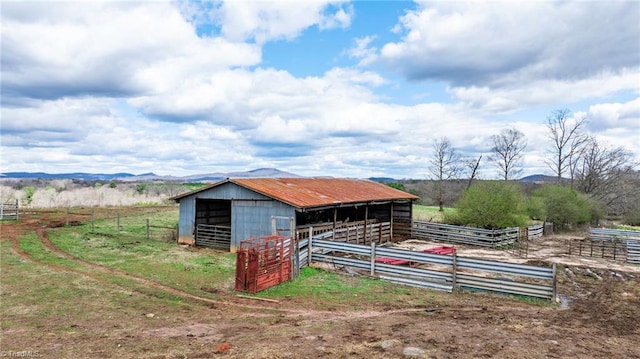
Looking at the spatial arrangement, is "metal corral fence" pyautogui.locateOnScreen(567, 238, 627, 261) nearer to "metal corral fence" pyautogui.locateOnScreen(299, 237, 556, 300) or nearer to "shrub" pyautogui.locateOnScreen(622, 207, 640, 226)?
"metal corral fence" pyautogui.locateOnScreen(299, 237, 556, 300)

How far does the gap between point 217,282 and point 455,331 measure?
24.6ft

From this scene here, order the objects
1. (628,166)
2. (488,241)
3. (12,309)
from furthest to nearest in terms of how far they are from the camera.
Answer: (628,166) → (488,241) → (12,309)

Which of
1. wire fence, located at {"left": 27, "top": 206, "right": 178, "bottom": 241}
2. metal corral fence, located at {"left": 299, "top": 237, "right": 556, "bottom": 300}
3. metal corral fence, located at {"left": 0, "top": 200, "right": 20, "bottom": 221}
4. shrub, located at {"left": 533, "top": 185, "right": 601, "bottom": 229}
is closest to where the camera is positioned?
metal corral fence, located at {"left": 299, "top": 237, "right": 556, "bottom": 300}

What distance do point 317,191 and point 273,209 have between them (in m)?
3.79

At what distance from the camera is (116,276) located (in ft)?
43.5

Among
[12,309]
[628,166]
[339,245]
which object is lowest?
[12,309]

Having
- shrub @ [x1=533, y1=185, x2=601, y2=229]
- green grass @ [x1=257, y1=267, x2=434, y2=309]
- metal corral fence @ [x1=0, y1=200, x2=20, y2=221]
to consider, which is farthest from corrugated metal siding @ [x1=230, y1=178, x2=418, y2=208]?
metal corral fence @ [x1=0, y1=200, x2=20, y2=221]

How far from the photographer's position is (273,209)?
17.9m

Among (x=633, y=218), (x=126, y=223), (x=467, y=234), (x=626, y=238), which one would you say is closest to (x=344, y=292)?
(x=467, y=234)

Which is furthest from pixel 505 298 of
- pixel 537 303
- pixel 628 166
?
Answer: pixel 628 166

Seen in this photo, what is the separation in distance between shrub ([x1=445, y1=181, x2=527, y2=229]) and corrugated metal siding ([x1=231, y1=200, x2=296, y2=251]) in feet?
46.1

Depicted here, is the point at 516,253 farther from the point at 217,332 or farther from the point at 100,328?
the point at 100,328

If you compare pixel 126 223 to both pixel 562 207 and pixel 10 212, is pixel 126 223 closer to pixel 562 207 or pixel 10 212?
pixel 10 212

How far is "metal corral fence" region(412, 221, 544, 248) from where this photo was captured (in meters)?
24.2
